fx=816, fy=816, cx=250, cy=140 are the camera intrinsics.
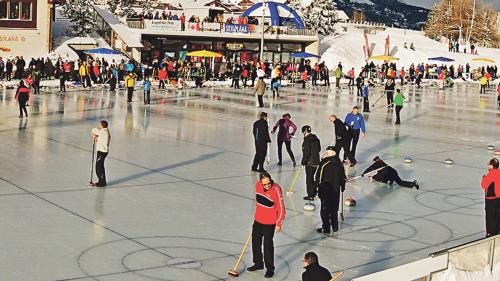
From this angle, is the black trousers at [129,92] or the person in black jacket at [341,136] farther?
the black trousers at [129,92]

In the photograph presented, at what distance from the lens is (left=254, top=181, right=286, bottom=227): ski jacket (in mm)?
9680

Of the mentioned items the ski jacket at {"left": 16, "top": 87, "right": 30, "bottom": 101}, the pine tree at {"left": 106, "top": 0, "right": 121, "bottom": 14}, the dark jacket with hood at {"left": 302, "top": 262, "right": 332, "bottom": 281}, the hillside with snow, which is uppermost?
the pine tree at {"left": 106, "top": 0, "right": 121, "bottom": 14}

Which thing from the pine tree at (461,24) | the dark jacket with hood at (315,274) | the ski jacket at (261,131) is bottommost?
the dark jacket with hood at (315,274)

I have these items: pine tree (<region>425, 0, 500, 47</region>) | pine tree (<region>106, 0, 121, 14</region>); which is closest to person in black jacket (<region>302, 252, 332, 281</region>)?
pine tree (<region>106, 0, 121, 14</region>)

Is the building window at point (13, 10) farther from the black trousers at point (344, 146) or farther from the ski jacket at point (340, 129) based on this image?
the ski jacket at point (340, 129)

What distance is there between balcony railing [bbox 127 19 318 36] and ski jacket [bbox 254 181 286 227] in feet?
157

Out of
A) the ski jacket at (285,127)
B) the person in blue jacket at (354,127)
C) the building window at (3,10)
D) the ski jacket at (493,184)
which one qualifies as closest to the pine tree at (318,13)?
the building window at (3,10)

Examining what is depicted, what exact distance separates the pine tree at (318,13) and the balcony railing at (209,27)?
27.5 ft

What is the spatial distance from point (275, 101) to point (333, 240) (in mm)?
24178

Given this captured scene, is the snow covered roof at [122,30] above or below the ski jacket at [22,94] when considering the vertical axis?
above

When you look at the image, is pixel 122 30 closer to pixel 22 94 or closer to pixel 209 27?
pixel 209 27

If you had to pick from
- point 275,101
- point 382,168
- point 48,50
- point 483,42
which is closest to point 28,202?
point 382,168

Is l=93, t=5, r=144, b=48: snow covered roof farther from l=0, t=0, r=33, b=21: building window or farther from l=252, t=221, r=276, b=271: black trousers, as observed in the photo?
l=252, t=221, r=276, b=271: black trousers

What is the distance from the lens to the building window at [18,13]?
4738 cm
